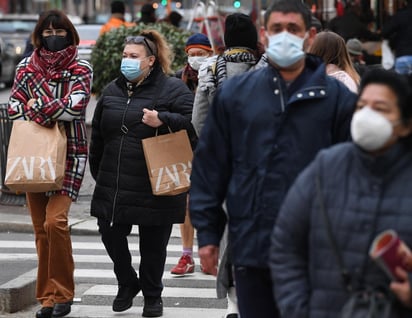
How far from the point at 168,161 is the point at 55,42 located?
1072mm

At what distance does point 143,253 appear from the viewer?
7.98 meters

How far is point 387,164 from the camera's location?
402 cm

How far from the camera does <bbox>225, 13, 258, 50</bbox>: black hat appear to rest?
7.84 meters

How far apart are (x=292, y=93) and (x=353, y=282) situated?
1.24 m

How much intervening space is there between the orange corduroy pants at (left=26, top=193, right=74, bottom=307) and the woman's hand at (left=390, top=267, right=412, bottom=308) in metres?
4.21

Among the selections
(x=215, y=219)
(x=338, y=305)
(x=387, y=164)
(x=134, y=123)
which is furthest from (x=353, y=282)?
(x=134, y=123)

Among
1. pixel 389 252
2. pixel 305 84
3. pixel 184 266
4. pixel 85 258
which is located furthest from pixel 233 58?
pixel 389 252

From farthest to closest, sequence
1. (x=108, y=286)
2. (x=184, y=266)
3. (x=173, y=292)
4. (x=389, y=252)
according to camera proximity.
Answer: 1. (x=184, y=266)
2. (x=108, y=286)
3. (x=173, y=292)
4. (x=389, y=252)

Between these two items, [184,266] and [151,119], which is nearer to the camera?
[151,119]

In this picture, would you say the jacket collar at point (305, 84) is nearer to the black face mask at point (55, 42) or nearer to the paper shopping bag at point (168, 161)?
the paper shopping bag at point (168, 161)

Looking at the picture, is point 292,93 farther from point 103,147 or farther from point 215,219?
point 103,147

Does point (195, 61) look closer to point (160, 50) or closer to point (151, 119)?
point (160, 50)

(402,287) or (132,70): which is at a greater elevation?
(132,70)

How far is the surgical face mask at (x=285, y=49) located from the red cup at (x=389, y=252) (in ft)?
4.43
